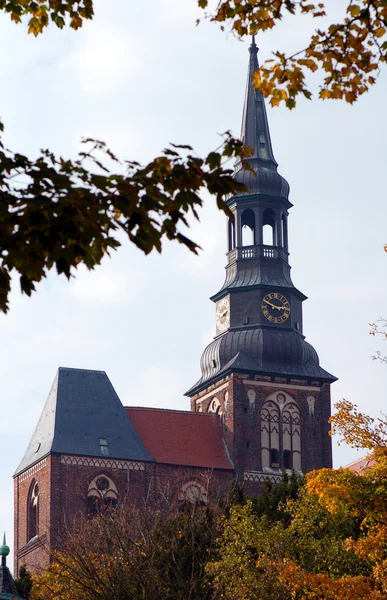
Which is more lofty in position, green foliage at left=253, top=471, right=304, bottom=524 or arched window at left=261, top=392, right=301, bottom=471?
arched window at left=261, top=392, right=301, bottom=471

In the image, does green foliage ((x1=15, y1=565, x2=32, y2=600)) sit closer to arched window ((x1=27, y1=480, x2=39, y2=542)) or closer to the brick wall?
arched window ((x1=27, y1=480, x2=39, y2=542))

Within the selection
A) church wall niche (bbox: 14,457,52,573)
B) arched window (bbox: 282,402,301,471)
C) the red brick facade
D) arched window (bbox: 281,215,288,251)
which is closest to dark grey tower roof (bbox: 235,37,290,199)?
arched window (bbox: 281,215,288,251)

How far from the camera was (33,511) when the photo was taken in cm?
7131

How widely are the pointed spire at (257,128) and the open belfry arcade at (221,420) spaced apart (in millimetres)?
1138

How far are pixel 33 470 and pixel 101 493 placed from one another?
4.26m

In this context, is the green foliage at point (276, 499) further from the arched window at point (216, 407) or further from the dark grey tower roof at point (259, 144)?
the dark grey tower roof at point (259, 144)

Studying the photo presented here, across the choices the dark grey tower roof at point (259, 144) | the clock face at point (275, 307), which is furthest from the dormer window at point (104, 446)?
the dark grey tower roof at point (259, 144)

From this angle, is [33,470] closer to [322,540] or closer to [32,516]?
[32,516]

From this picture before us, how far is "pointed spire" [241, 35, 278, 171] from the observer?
7788 centimetres

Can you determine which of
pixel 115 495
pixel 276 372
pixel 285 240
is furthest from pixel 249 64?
pixel 115 495

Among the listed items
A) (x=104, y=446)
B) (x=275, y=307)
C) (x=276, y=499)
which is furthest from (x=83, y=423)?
(x=276, y=499)

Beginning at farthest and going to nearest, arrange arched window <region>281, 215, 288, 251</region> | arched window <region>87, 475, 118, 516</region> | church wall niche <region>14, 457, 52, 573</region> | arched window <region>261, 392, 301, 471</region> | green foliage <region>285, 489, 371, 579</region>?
arched window <region>281, 215, 288, 251</region>, arched window <region>261, 392, 301, 471</region>, arched window <region>87, 475, 118, 516</region>, church wall niche <region>14, 457, 52, 573</region>, green foliage <region>285, 489, 371, 579</region>

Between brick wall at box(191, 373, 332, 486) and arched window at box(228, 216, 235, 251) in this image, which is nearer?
brick wall at box(191, 373, 332, 486)

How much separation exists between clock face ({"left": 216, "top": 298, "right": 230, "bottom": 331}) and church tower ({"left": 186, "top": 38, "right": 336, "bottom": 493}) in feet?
0.17
